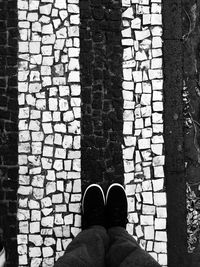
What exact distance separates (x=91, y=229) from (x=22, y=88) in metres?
1.43

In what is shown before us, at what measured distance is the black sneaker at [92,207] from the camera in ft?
11.7

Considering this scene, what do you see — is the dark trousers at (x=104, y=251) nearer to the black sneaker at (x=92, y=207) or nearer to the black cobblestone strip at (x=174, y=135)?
the black sneaker at (x=92, y=207)

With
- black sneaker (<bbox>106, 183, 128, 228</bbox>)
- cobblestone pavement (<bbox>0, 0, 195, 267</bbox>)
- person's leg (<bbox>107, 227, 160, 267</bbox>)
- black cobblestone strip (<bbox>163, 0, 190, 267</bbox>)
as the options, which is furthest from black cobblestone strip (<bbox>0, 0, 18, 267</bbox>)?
black cobblestone strip (<bbox>163, 0, 190, 267</bbox>)

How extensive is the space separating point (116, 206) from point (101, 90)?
3.57 feet

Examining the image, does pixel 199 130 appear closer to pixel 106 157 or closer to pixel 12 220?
pixel 106 157

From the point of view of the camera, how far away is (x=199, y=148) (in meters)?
3.79

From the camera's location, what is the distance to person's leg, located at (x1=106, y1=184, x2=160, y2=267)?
9.00ft

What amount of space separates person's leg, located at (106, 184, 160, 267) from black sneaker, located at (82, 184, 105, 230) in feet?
0.27

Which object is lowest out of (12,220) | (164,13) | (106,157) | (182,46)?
(12,220)

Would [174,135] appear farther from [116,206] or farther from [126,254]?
[126,254]

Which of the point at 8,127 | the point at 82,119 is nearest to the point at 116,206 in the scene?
the point at 82,119

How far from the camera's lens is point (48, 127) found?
12.0ft

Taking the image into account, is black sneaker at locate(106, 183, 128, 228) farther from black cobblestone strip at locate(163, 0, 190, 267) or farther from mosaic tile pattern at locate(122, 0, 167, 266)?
black cobblestone strip at locate(163, 0, 190, 267)

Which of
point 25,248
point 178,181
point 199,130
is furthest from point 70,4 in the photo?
point 25,248
